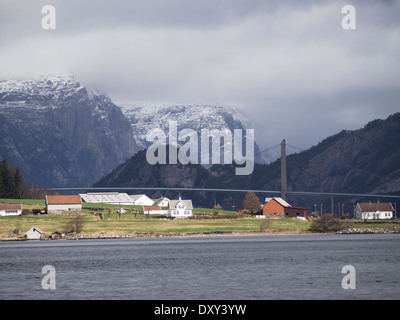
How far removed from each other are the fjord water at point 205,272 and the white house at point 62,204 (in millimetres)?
70547

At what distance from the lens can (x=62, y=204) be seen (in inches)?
7067

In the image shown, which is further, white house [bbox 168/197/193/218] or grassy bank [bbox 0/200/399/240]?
white house [bbox 168/197/193/218]

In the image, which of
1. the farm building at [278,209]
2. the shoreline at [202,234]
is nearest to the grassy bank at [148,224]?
the shoreline at [202,234]

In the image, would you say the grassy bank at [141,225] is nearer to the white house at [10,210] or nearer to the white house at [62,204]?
the white house at [10,210]

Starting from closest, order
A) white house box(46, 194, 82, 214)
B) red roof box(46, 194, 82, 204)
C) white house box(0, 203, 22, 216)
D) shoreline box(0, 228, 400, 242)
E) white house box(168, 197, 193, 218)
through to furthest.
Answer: shoreline box(0, 228, 400, 242) → white house box(0, 203, 22, 216) → white house box(46, 194, 82, 214) → white house box(168, 197, 193, 218) → red roof box(46, 194, 82, 204)

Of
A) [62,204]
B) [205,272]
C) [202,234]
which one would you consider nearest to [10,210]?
[62,204]

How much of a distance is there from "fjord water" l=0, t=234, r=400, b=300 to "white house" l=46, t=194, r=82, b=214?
70.5m

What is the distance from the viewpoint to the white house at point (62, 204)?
175 m

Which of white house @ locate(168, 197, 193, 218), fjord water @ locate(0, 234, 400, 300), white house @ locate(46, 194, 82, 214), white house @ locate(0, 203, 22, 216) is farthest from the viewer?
white house @ locate(168, 197, 193, 218)

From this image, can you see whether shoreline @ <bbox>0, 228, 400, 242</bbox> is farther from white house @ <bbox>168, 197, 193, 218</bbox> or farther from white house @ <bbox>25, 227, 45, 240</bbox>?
white house @ <bbox>168, 197, 193, 218</bbox>

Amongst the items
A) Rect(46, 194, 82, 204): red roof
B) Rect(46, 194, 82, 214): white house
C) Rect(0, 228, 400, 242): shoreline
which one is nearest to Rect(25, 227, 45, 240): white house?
Rect(0, 228, 400, 242): shoreline

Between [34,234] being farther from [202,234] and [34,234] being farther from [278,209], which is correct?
[278,209]

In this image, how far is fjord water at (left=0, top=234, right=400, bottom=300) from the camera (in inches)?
2076
